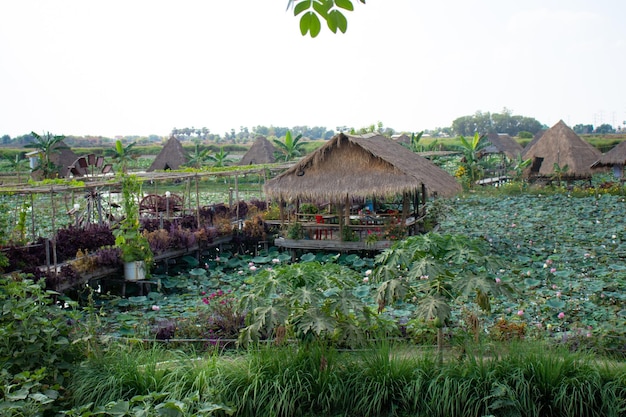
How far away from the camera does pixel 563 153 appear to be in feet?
102

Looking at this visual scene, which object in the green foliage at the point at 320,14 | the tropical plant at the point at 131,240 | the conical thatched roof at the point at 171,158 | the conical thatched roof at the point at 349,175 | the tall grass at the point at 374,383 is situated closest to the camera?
the green foliage at the point at 320,14

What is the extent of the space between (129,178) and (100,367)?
7021mm

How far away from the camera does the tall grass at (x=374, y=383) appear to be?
5469mm

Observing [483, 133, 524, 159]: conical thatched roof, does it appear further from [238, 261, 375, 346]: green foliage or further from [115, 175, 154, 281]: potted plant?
[238, 261, 375, 346]: green foliage

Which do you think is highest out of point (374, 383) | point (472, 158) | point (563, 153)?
point (563, 153)

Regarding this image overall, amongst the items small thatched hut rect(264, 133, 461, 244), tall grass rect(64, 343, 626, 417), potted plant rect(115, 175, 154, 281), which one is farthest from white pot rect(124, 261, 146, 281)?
tall grass rect(64, 343, 626, 417)

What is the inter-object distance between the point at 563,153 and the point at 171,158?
21049 mm

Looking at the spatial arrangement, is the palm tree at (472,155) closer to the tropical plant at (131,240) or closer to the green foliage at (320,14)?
the tropical plant at (131,240)

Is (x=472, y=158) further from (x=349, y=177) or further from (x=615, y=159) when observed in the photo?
(x=349, y=177)

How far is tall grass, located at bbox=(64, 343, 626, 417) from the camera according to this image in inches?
215

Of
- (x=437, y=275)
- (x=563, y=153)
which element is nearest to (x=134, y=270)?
(x=437, y=275)

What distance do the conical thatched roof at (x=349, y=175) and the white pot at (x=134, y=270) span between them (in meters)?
4.11

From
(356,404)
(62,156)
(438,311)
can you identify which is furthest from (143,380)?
(62,156)

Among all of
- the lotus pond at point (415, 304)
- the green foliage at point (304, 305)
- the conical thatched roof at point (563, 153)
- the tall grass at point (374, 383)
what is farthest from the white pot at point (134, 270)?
the conical thatched roof at point (563, 153)
